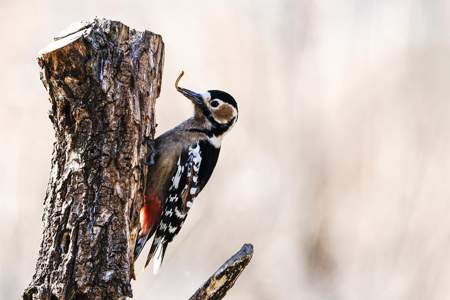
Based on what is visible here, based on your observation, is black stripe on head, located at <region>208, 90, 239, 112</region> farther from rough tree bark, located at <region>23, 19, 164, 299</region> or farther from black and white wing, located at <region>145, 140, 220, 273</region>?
rough tree bark, located at <region>23, 19, 164, 299</region>

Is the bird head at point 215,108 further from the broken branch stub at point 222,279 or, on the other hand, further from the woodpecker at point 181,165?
the broken branch stub at point 222,279

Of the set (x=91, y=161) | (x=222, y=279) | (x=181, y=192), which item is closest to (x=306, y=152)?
(x=181, y=192)

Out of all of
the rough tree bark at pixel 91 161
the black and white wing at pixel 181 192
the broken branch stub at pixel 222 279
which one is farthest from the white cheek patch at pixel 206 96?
the broken branch stub at pixel 222 279

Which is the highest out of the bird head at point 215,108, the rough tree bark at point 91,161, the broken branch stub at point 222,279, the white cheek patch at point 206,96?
the white cheek patch at point 206,96

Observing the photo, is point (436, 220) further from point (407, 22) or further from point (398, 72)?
point (407, 22)

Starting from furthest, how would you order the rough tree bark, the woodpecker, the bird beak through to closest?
1. the bird beak
2. the woodpecker
3. the rough tree bark

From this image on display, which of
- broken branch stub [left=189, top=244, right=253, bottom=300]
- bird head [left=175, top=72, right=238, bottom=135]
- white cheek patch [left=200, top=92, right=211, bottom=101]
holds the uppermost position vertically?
white cheek patch [left=200, top=92, right=211, bottom=101]

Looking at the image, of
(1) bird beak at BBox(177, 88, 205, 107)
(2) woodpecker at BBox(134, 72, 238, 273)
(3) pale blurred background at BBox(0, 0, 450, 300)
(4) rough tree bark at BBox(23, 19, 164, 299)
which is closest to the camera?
(4) rough tree bark at BBox(23, 19, 164, 299)

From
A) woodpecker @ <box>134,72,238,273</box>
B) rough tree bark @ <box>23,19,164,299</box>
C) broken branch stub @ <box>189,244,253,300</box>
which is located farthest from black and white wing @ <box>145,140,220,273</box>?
broken branch stub @ <box>189,244,253,300</box>

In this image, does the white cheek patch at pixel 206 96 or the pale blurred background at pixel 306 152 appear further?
the white cheek patch at pixel 206 96

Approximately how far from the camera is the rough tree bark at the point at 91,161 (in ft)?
7.98

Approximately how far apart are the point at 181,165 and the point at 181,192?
0.42 ft

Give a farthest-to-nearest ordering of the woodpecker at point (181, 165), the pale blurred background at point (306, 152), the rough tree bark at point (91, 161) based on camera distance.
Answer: the woodpecker at point (181, 165) < the pale blurred background at point (306, 152) < the rough tree bark at point (91, 161)

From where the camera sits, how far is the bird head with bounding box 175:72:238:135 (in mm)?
3652
